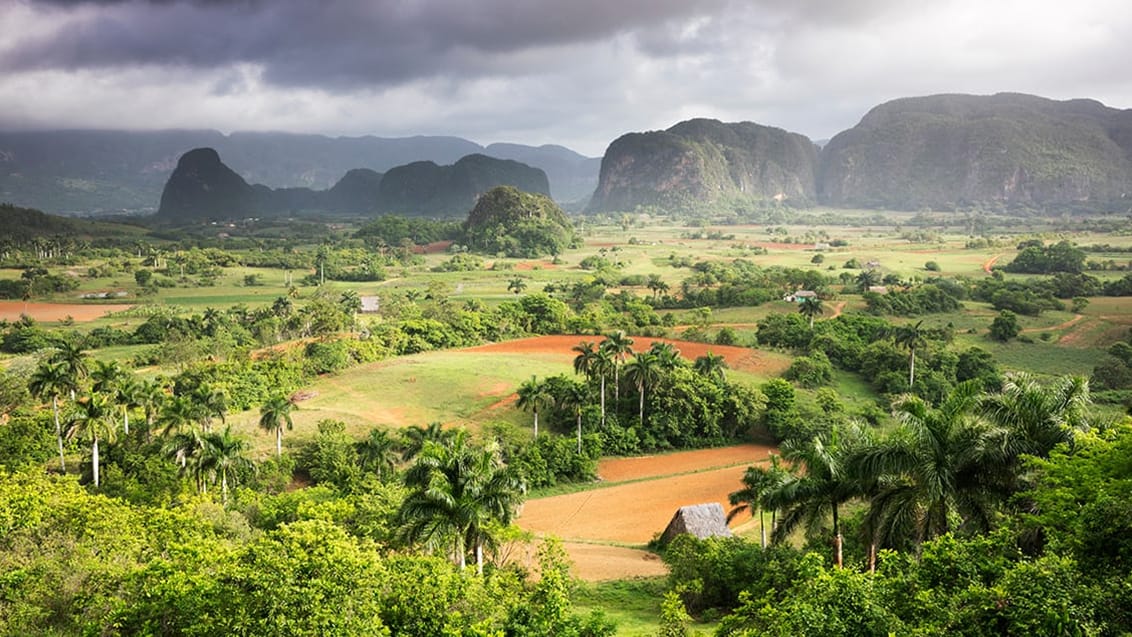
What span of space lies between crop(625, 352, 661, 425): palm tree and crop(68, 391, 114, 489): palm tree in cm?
2850

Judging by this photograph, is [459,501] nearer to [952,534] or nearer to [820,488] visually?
[820,488]

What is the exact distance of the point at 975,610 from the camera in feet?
33.8

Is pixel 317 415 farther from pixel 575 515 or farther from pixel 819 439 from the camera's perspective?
pixel 819 439

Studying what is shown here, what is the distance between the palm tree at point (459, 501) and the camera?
19047mm

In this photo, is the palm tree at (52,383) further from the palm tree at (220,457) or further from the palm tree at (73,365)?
the palm tree at (220,457)

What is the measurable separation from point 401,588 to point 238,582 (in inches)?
132

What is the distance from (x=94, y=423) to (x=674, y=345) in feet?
150

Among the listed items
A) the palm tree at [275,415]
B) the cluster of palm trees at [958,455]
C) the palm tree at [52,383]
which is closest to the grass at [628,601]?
the cluster of palm trees at [958,455]

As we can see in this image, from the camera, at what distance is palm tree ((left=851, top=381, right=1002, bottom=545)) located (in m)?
16.0

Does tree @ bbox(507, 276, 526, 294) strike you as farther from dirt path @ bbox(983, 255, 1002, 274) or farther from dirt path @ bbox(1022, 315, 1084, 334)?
dirt path @ bbox(983, 255, 1002, 274)

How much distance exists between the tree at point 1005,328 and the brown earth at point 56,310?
94944 mm

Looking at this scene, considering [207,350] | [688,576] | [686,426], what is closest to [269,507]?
[688,576]

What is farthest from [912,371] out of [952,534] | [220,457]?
[220,457]

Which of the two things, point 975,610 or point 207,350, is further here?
point 207,350
